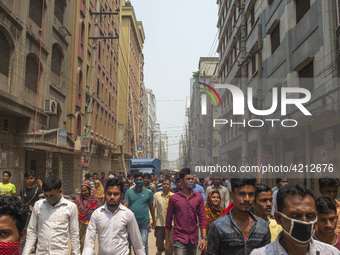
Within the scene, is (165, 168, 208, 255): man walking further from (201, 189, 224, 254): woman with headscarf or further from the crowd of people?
(201, 189, 224, 254): woman with headscarf

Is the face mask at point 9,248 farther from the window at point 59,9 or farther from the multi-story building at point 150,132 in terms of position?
the multi-story building at point 150,132

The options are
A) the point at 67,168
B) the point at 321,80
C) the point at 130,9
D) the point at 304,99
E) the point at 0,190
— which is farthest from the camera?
the point at 130,9

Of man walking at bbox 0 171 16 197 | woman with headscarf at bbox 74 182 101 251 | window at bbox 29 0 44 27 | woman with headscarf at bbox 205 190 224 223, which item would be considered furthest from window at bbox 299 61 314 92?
window at bbox 29 0 44 27

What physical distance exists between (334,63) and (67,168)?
62.0 feet

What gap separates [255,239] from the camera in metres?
3.08

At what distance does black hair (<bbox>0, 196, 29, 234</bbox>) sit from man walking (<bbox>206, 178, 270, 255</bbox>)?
1675 mm

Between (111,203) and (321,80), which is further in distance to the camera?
(321,80)

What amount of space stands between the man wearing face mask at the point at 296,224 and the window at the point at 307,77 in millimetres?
13670

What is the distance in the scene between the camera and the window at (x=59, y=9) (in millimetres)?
21114

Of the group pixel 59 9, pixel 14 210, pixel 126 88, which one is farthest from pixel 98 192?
pixel 126 88

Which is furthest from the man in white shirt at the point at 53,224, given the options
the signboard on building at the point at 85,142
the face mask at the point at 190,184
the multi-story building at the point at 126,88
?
the multi-story building at the point at 126,88

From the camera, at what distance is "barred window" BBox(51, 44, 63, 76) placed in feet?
67.3

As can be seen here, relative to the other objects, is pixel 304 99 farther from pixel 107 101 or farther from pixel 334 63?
pixel 107 101

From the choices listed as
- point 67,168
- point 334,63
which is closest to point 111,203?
point 334,63
